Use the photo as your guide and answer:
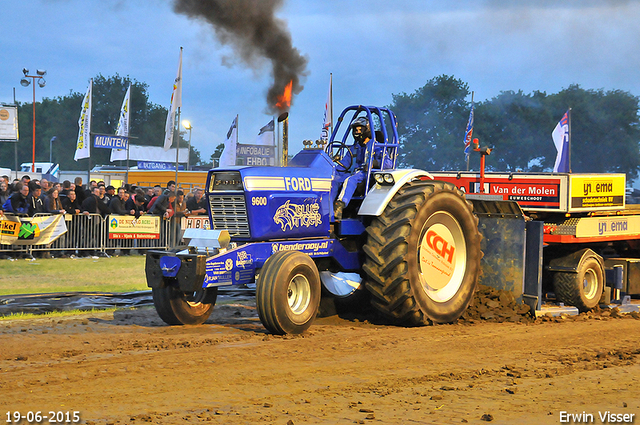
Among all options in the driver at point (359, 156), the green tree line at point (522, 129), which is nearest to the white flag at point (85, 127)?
the driver at point (359, 156)

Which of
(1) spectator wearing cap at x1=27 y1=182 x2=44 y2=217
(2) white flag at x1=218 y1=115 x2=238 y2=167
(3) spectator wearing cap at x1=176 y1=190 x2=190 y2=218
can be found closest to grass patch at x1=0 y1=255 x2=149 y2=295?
(1) spectator wearing cap at x1=27 y1=182 x2=44 y2=217

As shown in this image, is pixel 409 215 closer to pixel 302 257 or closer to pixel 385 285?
pixel 385 285

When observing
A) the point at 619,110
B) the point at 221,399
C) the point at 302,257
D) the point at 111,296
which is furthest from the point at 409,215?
the point at 619,110

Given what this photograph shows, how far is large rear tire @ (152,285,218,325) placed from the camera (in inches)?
318

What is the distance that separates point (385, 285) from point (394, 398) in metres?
3.04

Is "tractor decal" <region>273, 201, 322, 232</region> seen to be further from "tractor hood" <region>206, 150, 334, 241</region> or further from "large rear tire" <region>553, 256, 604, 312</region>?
"large rear tire" <region>553, 256, 604, 312</region>

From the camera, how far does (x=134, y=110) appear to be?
91.9m

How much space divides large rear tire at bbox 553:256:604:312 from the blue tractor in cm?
179

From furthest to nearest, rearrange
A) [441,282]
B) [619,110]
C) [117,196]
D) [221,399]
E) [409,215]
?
[619,110]
[117,196]
[441,282]
[409,215]
[221,399]

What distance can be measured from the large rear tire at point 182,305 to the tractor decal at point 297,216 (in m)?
1.22

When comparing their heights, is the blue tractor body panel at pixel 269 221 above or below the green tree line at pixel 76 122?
below

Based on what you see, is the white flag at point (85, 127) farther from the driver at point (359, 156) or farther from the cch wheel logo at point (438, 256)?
the cch wheel logo at point (438, 256)

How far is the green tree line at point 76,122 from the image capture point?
91.2 metres
